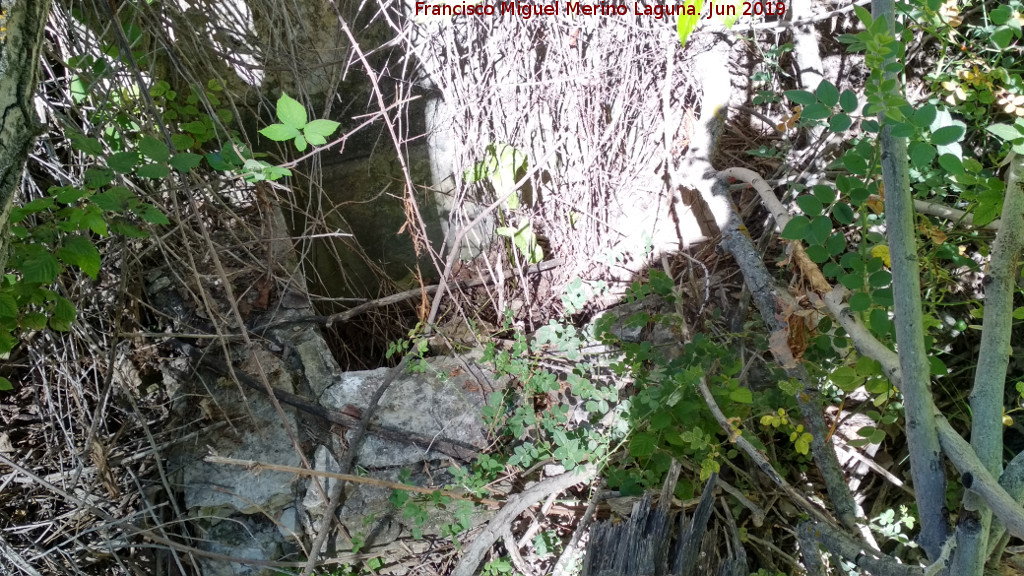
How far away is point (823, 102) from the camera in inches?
58.5

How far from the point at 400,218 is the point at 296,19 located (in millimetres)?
985

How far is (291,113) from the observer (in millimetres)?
1914

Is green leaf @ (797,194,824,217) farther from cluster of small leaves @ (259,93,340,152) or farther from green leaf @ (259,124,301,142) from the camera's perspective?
green leaf @ (259,124,301,142)

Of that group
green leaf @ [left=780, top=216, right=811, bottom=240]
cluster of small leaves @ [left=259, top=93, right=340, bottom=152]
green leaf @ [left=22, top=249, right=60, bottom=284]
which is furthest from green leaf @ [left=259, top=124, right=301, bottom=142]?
green leaf @ [left=780, top=216, right=811, bottom=240]

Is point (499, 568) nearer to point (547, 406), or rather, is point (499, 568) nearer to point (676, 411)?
point (547, 406)

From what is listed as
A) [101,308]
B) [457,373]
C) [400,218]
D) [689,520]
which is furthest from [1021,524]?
[101,308]

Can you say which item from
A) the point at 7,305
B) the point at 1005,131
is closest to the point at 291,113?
the point at 7,305

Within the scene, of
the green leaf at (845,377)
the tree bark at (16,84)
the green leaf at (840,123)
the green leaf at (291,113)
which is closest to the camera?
the tree bark at (16,84)

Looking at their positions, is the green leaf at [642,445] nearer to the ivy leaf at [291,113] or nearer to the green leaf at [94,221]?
the ivy leaf at [291,113]

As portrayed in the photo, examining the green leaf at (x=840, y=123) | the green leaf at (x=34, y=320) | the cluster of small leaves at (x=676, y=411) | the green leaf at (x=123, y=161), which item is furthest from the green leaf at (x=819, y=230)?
the green leaf at (x=34, y=320)

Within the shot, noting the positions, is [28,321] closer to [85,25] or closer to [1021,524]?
[85,25]

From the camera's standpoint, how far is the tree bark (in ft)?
4.27

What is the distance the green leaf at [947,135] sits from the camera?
1357mm

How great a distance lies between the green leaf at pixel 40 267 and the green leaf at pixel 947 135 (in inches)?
89.3
